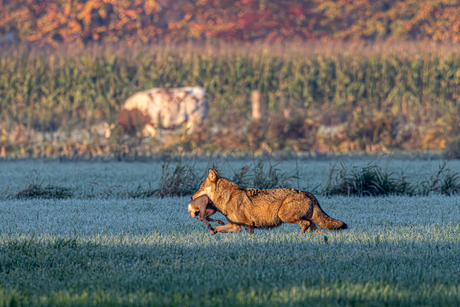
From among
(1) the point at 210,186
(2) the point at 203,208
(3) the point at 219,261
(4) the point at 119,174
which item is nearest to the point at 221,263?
(3) the point at 219,261

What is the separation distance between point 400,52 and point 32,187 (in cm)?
1450

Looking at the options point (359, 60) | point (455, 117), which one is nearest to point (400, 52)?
point (359, 60)

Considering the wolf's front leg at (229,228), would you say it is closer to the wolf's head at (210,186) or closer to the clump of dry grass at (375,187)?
the wolf's head at (210,186)

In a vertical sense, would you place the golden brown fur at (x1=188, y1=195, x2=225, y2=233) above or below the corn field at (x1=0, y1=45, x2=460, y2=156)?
below

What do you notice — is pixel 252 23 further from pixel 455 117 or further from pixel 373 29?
pixel 455 117

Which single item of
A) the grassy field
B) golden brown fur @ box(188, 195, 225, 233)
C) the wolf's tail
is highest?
golden brown fur @ box(188, 195, 225, 233)

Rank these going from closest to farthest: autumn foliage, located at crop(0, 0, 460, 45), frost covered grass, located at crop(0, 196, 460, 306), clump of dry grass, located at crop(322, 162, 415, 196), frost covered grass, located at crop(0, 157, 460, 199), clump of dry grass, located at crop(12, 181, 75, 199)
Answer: frost covered grass, located at crop(0, 196, 460, 306)
clump of dry grass, located at crop(12, 181, 75, 199)
clump of dry grass, located at crop(322, 162, 415, 196)
frost covered grass, located at crop(0, 157, 460, 199)
autumn foliage, located at crop(0, 0, 460, 45)

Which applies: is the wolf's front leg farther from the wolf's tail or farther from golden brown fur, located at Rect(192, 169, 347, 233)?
the wolf's tail

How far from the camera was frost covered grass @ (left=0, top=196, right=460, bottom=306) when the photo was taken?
334cm

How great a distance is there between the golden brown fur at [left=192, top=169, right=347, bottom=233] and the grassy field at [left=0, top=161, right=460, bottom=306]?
133 millimetres

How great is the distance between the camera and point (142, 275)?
3832mm

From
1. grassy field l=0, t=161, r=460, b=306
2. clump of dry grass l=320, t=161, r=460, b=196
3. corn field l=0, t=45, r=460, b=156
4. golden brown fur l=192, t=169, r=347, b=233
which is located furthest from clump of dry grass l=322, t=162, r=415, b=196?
corn field l=0, t=45, r=460, b=156

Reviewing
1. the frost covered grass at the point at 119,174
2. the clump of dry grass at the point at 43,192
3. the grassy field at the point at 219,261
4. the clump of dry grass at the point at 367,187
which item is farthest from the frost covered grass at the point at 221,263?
the frost covered grass at the point at 119,174

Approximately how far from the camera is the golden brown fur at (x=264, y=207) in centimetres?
492
